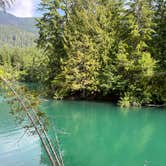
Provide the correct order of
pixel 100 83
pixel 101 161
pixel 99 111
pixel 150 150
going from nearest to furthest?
1. pixel 101 161
2. pixel 150 150
3. pixel 99 111
4. pixel 100 83

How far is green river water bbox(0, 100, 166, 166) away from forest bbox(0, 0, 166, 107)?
10.2 feet

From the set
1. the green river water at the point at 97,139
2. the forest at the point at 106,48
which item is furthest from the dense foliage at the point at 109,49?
the green river water at the point at 97,139

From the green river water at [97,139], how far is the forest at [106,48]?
3097 mm

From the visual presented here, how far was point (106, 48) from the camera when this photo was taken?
26.3 metres

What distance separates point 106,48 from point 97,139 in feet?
43.7

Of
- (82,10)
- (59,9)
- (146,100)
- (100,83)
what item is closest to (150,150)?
(146,100)

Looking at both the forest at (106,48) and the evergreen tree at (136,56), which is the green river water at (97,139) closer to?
the evergreen tree at (136,56)

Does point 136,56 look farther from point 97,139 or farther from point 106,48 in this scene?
point 97,139

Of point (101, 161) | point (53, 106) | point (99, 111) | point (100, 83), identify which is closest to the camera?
point (101, 161)

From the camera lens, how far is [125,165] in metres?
10.3

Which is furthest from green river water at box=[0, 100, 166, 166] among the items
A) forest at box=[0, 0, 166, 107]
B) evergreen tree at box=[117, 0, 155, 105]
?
forest at box=[0, 0, 166, 107]

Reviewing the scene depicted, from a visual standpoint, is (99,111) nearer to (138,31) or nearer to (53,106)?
(53,106)

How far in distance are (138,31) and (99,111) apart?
7241 mm

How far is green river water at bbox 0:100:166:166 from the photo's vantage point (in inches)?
426
